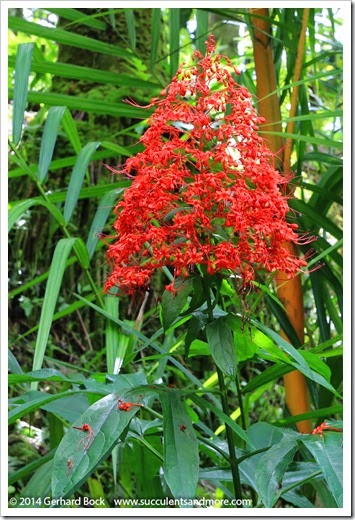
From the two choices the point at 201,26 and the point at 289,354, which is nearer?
the point at 289,354

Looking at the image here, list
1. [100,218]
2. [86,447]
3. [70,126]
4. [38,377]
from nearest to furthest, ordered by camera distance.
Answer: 1. [86,447]
2. [38,377]
3. [100,218]
4. [70,126]

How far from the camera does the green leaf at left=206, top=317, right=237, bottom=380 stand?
1.92 feet

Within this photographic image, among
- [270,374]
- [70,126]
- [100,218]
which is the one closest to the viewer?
[270,374]

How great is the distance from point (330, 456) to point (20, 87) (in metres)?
0.55

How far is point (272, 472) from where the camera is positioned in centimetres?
60

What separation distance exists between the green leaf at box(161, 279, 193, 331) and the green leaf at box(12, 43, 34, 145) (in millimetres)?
333

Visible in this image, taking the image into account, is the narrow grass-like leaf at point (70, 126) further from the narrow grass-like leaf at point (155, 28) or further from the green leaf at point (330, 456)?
the green leaf at point (330, 456)

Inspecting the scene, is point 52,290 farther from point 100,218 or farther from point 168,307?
point 168,307

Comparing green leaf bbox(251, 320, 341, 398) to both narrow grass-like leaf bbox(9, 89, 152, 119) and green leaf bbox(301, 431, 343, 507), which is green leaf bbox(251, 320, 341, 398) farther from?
narrow grass-like leaf bbox(9, 89, 152, 119)

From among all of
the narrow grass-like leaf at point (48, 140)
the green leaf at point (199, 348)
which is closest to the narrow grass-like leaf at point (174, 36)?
the narrow grass-like leaf at point (48, 140)

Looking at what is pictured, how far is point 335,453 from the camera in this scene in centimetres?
59

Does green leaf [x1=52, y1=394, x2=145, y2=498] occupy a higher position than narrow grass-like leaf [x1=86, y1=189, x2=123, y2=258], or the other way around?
narrow grass-like leaf [x1=86, y1=189, x2=123, y2=258]

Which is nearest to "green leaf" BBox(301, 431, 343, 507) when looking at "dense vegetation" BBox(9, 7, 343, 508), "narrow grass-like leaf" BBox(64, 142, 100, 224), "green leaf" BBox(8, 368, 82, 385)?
"dense vegetation" BBox(9, 7, 343, 508)

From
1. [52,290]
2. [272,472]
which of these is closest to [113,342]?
[52,290]
